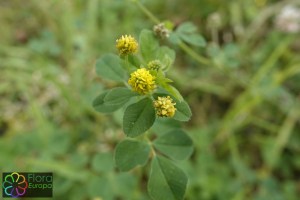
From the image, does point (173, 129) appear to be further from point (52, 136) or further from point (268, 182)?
point (268, 182)

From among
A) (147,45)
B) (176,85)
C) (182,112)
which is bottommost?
(182,112)

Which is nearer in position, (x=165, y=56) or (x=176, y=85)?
(x=165, y=56)

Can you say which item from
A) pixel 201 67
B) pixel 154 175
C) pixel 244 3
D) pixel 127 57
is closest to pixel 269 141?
pixel 201 67

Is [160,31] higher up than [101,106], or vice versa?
[160,31]

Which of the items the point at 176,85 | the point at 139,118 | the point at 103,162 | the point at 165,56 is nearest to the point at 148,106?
the point at 139,118

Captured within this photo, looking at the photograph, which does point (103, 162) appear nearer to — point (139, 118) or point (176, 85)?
point (139, 118)

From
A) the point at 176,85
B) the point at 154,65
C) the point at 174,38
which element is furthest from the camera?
the point at 176,85

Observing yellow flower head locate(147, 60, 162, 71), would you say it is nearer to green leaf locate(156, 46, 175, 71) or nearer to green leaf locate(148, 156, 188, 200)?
green leaf locate(156, 46, 175, 71)
